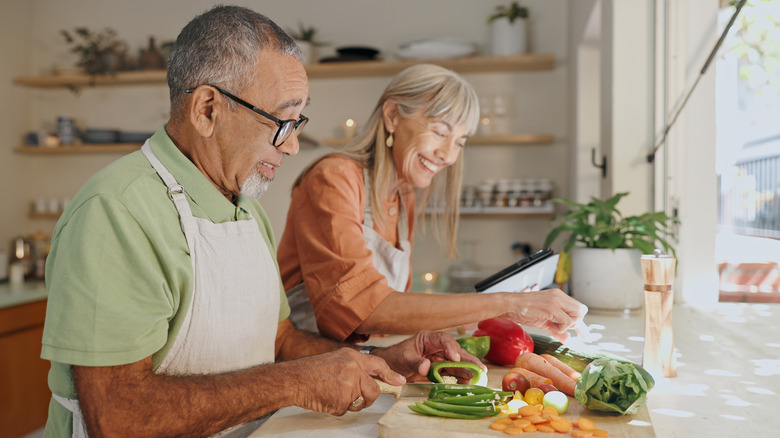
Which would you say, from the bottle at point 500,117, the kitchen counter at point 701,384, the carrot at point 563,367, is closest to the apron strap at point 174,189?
the kitchen counter at point 701,384

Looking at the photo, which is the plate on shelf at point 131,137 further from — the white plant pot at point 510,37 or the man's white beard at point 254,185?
the man's white beard at point 254,185

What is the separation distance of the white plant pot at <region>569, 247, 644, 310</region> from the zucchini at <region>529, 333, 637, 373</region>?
0.60 metres

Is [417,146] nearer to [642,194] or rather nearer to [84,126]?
[642,194]

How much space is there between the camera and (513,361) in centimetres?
119

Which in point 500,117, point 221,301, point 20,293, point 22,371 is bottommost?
point 22,371

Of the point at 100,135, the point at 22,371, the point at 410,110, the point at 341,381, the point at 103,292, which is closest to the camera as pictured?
the point at 103,292

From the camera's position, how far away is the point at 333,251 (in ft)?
4.49

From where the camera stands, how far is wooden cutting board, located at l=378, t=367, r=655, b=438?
80 cm

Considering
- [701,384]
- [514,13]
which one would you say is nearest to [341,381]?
[701,384]

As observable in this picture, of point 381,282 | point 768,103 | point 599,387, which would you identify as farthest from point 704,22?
point 599,387

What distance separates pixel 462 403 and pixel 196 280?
45 centimetres

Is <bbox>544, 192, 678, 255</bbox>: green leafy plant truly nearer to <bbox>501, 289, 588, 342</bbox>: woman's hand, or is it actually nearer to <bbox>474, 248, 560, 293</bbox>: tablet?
<bbox>474, 248, 560, 293</bbox>: tablet

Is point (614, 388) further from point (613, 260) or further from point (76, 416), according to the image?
point (613, 260)

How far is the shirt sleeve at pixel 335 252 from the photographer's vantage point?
52.4 inches
